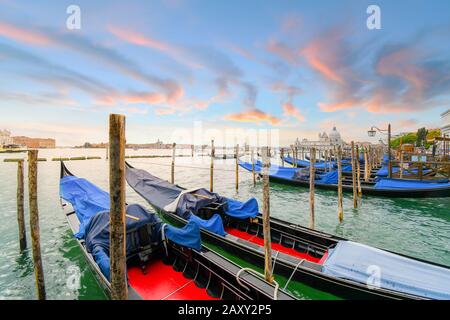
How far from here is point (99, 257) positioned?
10.5 feet

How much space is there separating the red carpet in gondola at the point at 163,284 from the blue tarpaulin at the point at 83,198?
1567 millimetres

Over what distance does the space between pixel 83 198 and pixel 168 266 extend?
3.95 m

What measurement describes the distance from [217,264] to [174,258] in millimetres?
1183

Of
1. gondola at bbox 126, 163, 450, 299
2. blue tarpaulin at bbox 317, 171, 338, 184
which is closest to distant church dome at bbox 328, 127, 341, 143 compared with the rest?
blue tarpaulin at bbox 317, 171, 338, 184

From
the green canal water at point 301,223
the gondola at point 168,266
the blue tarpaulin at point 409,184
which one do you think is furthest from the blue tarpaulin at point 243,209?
the blue tarpaulin at point 409,184

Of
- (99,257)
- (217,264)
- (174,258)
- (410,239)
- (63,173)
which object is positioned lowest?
(410,239)

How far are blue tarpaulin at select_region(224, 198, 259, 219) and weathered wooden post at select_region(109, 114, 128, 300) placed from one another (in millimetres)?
3503

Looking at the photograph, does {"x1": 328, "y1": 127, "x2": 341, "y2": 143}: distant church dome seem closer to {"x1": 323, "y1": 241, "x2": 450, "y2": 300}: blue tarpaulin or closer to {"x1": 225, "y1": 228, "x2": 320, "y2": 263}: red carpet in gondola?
{"x1": 225, "y1": 228, "x2": 320, "y2": 263}: red carpet in gondola

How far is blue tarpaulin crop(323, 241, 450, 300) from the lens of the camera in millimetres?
2846

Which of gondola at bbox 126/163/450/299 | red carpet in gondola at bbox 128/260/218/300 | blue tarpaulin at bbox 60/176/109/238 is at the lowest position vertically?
red carpet in gondola at bbox 128/260/218/300

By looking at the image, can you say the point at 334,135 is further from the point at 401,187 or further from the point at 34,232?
the point at 34,232
